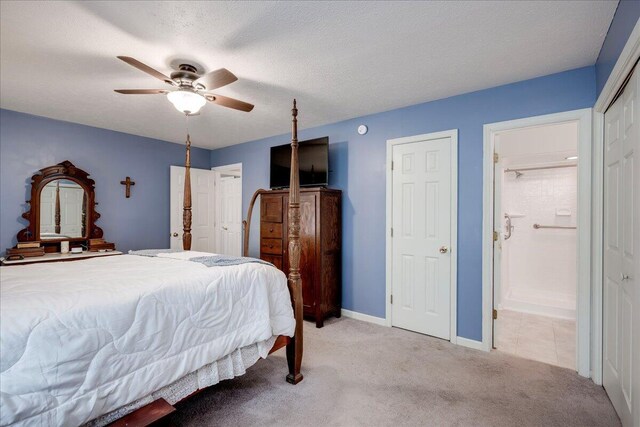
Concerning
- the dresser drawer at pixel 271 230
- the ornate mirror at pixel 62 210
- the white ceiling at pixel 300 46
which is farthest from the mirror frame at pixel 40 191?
the dresser drawer at pixel 271 230

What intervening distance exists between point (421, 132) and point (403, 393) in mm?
2466

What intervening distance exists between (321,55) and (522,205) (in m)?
3.90

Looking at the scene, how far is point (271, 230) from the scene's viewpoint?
4051mm

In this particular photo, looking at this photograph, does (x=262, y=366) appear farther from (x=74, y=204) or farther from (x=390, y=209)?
(x=74, y=204)

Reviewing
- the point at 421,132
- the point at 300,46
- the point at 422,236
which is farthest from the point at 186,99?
the point at 422,236

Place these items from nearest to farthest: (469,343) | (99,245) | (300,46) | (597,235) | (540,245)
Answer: (300,46)
(597,235)
(469,343)
(99,245)
(540,245)

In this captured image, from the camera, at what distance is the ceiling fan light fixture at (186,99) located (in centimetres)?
239

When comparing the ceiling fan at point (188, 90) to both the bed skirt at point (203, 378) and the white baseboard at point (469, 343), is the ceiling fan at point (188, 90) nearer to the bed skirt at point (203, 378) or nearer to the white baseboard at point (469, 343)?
the bed skirt at point (203, 378)

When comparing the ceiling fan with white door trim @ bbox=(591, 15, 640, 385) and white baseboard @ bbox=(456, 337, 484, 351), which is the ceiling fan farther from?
white baseboard @ bbox=(456, 337, 484, 351)

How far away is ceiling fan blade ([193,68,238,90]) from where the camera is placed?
7.14ft

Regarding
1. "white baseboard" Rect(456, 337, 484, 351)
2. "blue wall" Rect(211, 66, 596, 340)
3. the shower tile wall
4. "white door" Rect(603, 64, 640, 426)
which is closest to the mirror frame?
"blue wall" Rect(211, 66, 596, 340)

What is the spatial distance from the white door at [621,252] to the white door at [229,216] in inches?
178

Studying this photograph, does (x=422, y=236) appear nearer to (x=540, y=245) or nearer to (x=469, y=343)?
(x=469, y=343)

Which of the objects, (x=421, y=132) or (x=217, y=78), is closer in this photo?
(x=217, y=78)
